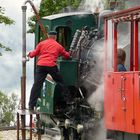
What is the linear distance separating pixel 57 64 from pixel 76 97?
81 cm

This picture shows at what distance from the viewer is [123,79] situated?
30.3 ft

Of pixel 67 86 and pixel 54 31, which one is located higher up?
pixel 54 31

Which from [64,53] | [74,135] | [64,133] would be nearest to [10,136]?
[64,133]

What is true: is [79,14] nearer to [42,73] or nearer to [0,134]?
[42,73]

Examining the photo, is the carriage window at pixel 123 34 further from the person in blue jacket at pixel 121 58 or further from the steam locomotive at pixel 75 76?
the steam locomotive at pixel 75 76

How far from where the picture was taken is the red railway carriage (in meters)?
8.96

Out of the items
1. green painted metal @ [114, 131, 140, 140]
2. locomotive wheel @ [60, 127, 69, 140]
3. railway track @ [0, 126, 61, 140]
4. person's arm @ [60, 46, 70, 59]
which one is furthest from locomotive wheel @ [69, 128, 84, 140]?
green painted metal @ [114, 131, 140, 140]

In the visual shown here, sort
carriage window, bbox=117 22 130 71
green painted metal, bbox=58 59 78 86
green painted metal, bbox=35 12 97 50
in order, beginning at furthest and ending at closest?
green painted metal, bbox=35 12 97 50 → green painted metal, bbox=58 59 78 86 → carriage window, bbox=117 22 130 71

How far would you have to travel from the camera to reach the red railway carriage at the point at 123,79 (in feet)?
29.4

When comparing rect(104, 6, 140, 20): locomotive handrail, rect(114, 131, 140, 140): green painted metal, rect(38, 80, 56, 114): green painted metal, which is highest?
rect(104, 6, 140, 20): locomotive handrail

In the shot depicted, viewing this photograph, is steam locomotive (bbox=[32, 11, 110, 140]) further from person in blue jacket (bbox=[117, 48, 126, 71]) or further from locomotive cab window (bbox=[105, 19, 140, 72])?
person in blue jacket (bbox=[117, 48, 126, 71])

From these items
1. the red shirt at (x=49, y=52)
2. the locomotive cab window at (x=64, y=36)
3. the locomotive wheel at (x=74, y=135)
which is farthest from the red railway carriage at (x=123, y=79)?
the locomotive cab window at (x=64, y=36)

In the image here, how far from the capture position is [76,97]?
1229 cm

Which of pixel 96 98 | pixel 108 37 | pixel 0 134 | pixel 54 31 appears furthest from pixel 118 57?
pixel 0 134
